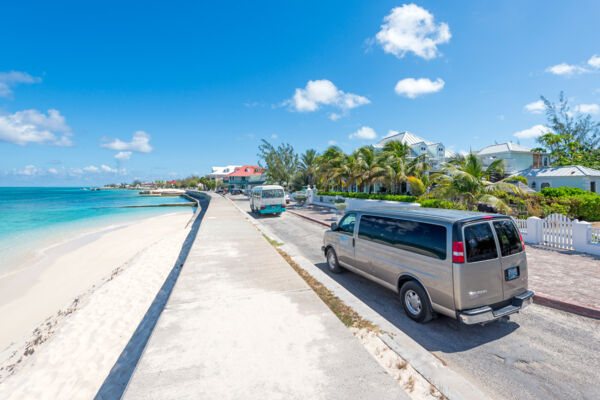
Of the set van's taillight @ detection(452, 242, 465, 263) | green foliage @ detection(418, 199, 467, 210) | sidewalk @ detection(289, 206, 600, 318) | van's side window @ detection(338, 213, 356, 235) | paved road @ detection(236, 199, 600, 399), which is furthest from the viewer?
green foliage @ detection(418, 199, 467, 210)

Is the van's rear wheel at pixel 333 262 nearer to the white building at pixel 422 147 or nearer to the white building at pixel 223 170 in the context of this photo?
the white building at pixel 422 147

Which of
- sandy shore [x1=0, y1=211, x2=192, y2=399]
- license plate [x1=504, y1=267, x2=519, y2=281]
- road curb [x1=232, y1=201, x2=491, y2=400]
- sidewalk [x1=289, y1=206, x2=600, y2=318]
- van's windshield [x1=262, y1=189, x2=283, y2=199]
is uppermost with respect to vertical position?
van's windshield [x1=262, y1=189, x2=283, y2=199]

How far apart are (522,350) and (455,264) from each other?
5.37 feet

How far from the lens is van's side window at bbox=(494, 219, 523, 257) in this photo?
4186 mm

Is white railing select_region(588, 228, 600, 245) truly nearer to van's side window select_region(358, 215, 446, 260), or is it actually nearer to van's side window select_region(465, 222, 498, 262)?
van's side window select_region(465, 222, 498, 262)

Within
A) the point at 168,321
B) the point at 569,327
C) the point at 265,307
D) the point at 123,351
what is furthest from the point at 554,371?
the point at 123,351

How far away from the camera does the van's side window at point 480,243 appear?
3.94 meters

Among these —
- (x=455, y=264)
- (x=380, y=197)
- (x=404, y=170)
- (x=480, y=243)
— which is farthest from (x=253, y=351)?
(x=404, y=170)

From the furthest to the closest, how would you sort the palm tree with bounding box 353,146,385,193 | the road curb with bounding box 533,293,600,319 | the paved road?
the palm tree with bounding box 353,146,385,193
the road curb with bounding box 533,293,600,319
the paved road

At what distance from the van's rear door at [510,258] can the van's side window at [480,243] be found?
0.57 ft

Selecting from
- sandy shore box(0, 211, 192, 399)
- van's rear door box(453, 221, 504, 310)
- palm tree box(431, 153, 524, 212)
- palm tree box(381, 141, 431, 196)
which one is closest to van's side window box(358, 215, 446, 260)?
van's rear door box(453, 221, 504, 310)

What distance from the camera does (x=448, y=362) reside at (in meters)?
3.64

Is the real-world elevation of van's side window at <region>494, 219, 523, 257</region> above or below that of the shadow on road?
above

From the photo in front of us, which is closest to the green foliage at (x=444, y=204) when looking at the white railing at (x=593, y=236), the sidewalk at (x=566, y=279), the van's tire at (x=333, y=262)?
the sidewalk at (x=566, y=279)
